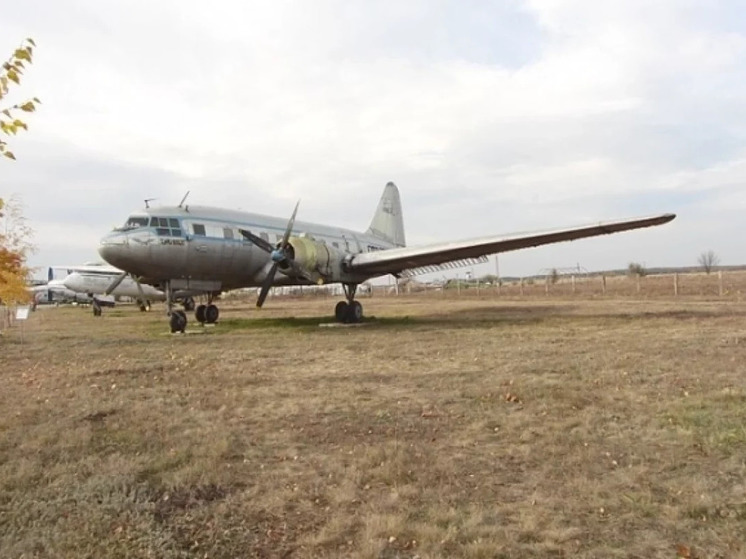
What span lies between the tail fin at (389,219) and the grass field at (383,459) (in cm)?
2047

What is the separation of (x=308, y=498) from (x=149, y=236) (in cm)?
1550

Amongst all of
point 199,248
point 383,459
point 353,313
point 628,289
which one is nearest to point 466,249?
point 353,313

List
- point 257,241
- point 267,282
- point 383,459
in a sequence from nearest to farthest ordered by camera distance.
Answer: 1. point 383,459
2. point 257,241
3. point 267,282

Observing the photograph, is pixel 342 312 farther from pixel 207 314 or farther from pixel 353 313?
pixel 207 314

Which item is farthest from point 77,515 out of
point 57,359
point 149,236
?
point 149,236

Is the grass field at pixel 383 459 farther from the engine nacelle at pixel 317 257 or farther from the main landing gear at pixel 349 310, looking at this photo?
the main landing gear at pixel 349 310

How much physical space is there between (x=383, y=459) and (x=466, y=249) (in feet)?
50.2

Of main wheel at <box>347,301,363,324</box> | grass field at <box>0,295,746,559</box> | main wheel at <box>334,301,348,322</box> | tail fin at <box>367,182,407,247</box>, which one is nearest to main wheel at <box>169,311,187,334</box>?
main wheel at <box>334,301,348,322</box>

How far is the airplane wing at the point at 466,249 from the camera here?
1828 centimetres

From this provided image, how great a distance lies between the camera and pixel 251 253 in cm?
2116

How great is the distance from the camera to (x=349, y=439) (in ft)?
20.7

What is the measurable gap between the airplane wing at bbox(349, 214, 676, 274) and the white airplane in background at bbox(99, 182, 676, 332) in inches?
1.3

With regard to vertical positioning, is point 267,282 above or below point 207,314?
above

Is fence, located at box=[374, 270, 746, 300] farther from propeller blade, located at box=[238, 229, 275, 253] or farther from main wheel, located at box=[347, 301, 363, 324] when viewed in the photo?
propeller blade, located at box=[238, 229, 275, 253]
